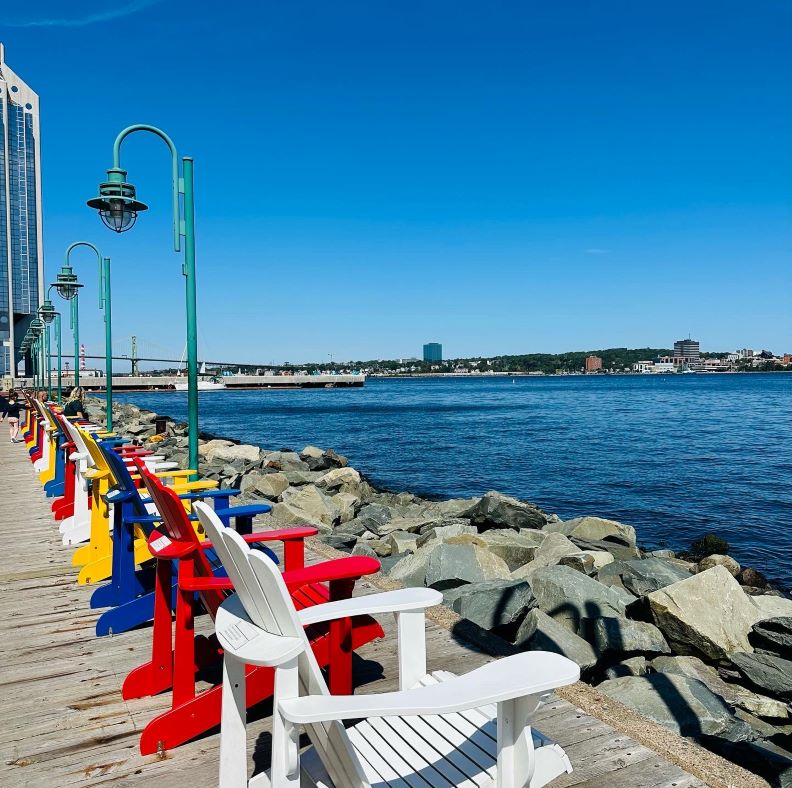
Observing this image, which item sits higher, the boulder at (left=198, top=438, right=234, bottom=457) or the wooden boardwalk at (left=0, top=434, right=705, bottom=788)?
the wooden boardwalk at (left=0, top=434, right=705, bottom=788)

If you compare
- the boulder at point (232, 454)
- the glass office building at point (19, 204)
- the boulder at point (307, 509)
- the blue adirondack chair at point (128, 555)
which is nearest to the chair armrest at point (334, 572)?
the blue adirondack chair at point (128, 555)

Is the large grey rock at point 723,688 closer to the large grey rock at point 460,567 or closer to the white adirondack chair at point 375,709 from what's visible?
the large grey rock at point 460,567

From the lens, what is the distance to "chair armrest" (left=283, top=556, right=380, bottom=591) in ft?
9.63

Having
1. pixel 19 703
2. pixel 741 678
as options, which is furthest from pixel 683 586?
pixel 19 703

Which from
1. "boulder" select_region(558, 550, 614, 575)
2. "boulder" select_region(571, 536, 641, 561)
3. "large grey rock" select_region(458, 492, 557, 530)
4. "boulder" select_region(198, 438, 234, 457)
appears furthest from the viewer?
"boulder" select_region(198, 438, 234, 457)

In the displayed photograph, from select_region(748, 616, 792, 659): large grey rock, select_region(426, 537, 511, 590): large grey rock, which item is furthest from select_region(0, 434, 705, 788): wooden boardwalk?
select_region(748, 616, 792, 659): large grey rock

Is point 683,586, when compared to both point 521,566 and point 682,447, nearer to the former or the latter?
point 521,566

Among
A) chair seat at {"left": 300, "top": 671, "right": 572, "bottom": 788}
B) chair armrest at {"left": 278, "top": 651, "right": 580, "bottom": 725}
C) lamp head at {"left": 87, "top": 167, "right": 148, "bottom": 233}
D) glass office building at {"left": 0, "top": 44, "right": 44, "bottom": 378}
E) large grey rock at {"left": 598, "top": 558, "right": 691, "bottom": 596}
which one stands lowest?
large grey rock at {"left": 598, "top": 558, "right": 691, "bottom": 596}

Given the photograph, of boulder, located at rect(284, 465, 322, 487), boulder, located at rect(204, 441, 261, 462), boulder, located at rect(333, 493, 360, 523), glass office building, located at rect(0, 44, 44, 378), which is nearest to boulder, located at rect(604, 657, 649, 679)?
boulder, located at rect(333, 493, 360, 523)

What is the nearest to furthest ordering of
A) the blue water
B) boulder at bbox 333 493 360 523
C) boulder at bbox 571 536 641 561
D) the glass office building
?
boulder at bbox 571 536 641 561 → boulder at bbox 333 493 360 523 → the blue water → the glass office building

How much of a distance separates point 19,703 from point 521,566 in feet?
18.6

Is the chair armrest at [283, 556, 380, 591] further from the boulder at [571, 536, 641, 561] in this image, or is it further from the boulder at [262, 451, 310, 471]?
the boulder at [262, 451, 310, 471]

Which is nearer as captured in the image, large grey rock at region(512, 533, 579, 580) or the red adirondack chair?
the red adirondack chair

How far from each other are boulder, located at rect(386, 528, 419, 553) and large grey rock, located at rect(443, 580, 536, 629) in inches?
158
